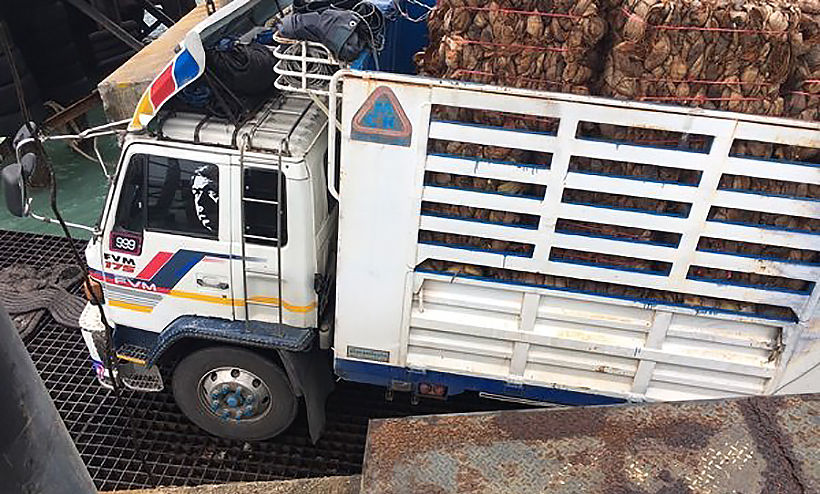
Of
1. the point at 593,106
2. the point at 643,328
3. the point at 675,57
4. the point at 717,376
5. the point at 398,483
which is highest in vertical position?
the point at 675,57

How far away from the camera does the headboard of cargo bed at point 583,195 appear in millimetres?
3234

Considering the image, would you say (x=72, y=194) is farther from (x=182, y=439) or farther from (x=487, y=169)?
(x=487, y=169)

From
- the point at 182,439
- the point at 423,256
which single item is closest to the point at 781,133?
the point at 423,256

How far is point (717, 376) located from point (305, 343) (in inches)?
94.9

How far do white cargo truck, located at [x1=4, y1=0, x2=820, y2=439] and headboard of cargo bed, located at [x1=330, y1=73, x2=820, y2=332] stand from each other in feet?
0.04

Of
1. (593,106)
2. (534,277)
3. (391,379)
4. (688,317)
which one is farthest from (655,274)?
(391,379)

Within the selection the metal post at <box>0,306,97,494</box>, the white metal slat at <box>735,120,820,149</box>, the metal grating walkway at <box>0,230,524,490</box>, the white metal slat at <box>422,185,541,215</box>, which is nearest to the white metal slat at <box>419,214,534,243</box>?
the white metal slat at <box>422,185,541,215</box>

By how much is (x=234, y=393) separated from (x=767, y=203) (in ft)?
11.0

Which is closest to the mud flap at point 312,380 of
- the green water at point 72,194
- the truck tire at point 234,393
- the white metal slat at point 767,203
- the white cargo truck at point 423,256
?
the white cargo truck at point 423,256

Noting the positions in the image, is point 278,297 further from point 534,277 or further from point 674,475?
point 674,475

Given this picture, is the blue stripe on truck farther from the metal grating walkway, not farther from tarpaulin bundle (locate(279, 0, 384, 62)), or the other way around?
tarpaulin bundle (locate(279, 0, 384, 62))

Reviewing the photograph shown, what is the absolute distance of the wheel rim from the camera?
437 centimetres

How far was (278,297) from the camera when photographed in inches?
159

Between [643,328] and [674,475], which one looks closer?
[674,475]
